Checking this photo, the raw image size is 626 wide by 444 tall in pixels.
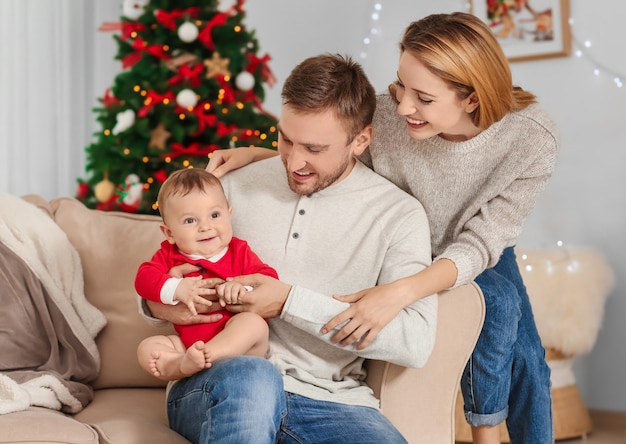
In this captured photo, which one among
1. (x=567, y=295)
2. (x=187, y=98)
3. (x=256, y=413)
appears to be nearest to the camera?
(x=256, y=413)

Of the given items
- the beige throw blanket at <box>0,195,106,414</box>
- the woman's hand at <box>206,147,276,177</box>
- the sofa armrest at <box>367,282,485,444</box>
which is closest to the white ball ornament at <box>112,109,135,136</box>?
the beige throw blanket at <box>0,195,106,414</box>

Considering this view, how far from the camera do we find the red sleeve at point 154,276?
6.00ft

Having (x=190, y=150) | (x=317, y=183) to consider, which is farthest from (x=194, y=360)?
(x=190, y=150)

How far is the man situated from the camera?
5.73 ft

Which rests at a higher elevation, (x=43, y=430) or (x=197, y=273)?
(x=197, y=273)

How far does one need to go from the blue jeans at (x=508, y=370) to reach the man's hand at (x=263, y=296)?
557mm

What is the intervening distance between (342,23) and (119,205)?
1.63m

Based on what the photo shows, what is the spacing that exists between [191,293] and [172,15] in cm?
223

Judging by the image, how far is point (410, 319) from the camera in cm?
184

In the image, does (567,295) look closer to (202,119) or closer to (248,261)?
(202,119)

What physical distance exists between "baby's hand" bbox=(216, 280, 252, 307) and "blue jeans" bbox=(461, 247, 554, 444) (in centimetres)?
65

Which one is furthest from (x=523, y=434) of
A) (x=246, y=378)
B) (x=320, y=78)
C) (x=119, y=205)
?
(x=119, y=205)

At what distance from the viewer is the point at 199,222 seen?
6.11ft

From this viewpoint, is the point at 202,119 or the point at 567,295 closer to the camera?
the point at 567,295
